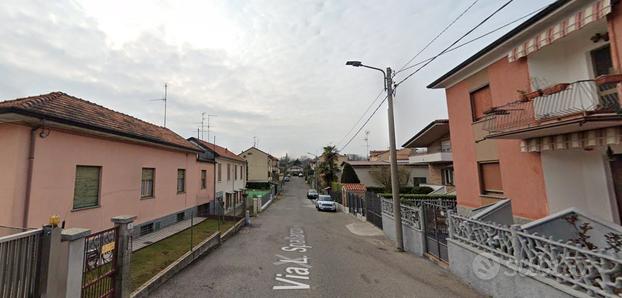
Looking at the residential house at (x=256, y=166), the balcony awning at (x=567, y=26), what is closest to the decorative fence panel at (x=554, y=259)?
the balcony awning at (x=567, y=26)

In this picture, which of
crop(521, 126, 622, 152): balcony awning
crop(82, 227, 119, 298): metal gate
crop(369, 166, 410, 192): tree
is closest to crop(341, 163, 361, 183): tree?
crop(369, 166, 410, 192): tree

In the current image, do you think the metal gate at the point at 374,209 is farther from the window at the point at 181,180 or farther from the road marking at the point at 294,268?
the window at the point at 181,180

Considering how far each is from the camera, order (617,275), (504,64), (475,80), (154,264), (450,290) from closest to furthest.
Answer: (617,275)
(450,290)
(154,264)
(504,64)
(475,80)

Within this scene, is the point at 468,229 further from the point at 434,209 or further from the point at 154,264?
the point at 154,264

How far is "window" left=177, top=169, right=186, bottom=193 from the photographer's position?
15727 mm

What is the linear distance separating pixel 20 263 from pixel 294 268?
20.2 ft

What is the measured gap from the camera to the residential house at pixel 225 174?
2219 centimetres

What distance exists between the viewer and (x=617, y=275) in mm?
3754

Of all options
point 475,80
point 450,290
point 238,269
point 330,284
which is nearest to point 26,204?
point 238,269

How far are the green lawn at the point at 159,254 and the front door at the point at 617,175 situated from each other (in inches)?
489

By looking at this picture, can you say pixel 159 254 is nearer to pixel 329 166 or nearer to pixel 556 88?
pixel 556 88

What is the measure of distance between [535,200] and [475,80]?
5087mm

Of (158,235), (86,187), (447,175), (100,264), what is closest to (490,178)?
(100,264)

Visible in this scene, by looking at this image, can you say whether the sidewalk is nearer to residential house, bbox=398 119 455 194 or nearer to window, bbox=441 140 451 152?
residential house, bbox=398 119 455 194
